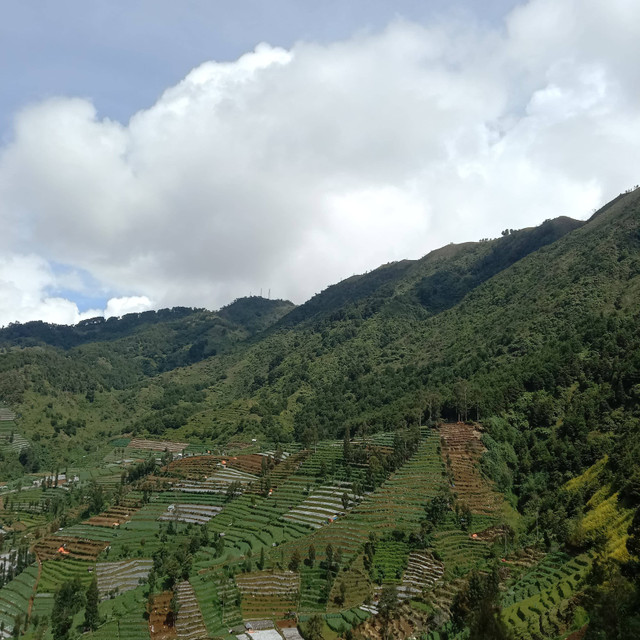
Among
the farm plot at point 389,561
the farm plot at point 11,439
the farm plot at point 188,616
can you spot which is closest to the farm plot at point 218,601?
the farm plot at point 188,616

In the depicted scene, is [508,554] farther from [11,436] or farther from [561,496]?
[11,436]

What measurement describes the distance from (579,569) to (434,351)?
12098cm

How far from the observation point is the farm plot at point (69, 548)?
81.6 meters

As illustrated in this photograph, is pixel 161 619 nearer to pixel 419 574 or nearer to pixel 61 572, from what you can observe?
pixel 61 572

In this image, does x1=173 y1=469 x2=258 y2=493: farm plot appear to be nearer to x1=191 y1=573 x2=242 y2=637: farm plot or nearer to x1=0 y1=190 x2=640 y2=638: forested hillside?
x1=0 y1=190 x2=640 y2=638: forested hillside

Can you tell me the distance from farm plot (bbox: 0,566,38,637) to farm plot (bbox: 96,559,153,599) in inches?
385

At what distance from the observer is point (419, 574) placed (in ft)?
201

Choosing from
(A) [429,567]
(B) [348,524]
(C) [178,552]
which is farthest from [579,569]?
(C) [178,552]

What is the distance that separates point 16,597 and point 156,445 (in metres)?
84.0

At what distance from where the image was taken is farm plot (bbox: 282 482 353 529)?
7979cm

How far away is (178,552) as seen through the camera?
73.0 m

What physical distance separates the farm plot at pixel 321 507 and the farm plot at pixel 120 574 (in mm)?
22431

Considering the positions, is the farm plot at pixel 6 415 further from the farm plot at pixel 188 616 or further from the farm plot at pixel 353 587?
the farm plot at pixel 353 587

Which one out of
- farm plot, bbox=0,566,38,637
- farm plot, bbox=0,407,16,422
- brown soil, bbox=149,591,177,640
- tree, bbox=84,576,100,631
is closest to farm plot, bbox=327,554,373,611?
brown soil, bbox=149,591,177,640
